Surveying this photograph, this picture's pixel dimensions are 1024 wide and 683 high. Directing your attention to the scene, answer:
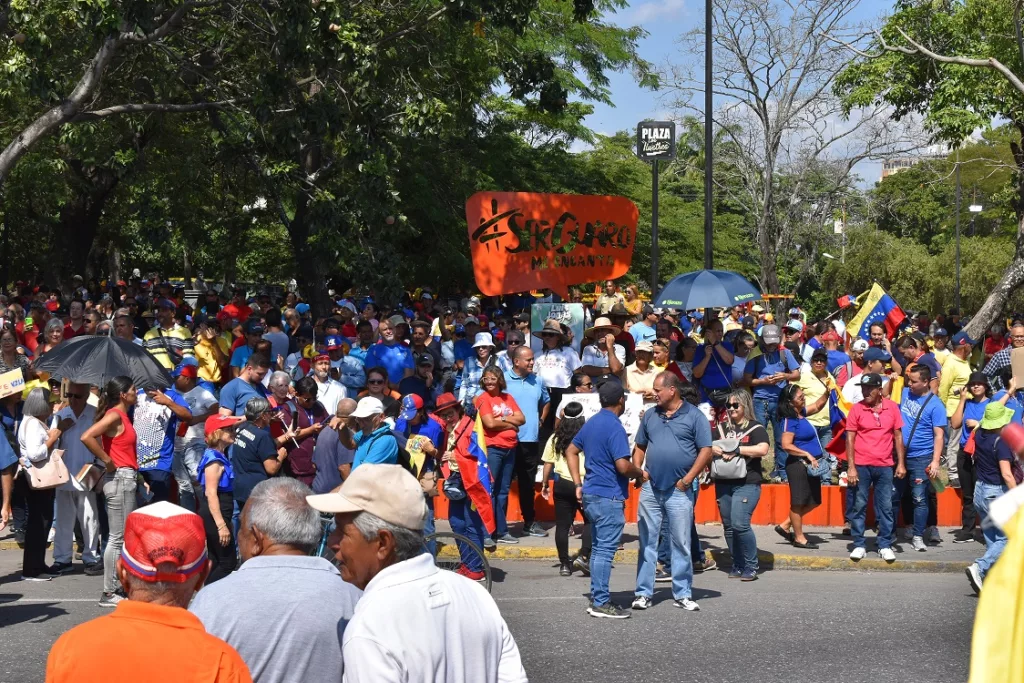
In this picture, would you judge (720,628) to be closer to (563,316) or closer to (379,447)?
(379,447)

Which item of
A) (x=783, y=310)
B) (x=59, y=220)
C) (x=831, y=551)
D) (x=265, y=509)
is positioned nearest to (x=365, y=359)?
(x=831, y=551)

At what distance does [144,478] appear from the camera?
33.2 ft

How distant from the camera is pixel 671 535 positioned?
9242 mm

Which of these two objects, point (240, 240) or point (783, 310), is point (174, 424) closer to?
point (240, 240)

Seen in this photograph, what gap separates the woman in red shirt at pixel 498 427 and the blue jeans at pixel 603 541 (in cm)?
206

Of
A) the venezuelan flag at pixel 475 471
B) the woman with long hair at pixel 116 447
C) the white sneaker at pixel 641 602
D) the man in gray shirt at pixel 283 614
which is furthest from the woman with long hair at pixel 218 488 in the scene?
the man in gray shirt at pixel 283 614

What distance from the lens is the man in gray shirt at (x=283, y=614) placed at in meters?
3.29

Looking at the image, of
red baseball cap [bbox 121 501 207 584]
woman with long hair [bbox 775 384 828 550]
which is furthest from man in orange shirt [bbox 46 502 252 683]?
woman with long hair [bbox 775 384 828 550]

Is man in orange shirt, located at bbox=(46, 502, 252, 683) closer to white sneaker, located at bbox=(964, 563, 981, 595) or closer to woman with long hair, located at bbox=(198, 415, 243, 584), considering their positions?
woman with long hair, located at bbox=(198, 415, 243, 584)

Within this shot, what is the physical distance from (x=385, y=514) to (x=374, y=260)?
13.5 m

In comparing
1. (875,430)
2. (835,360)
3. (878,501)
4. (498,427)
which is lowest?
(878,501)

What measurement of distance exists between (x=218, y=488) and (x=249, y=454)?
349 millimetres

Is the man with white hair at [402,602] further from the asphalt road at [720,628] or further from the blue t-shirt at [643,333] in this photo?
the blue t-shirt at [643,333]

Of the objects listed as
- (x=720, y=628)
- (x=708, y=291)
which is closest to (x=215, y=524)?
(x=720, y=628)
